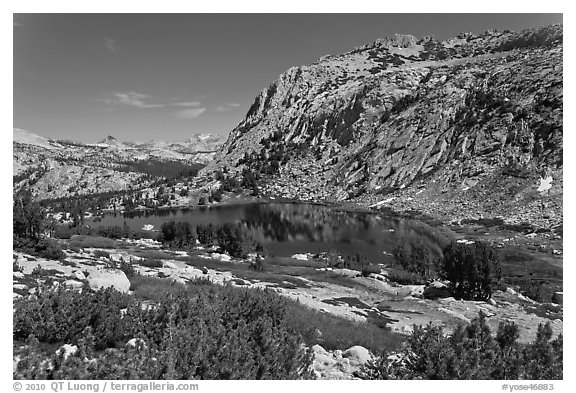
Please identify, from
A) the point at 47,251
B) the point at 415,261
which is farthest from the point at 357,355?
the point at 415,261

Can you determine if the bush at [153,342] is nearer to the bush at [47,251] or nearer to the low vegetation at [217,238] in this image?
the bush at [47,251]

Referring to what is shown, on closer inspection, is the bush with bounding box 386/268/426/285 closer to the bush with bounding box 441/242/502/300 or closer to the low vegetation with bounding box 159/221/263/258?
the bush with bounding box 441/242/502/300

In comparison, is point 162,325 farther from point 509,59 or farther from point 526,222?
point 509,59

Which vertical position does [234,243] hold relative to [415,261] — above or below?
above

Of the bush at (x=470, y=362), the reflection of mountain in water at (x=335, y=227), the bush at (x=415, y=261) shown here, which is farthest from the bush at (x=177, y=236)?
the bush at (x=470, y=362)

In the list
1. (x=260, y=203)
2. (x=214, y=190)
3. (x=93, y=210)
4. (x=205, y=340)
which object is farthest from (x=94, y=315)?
(x=93, y=210)

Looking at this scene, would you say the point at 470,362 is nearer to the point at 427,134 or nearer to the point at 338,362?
the point at 338,362
